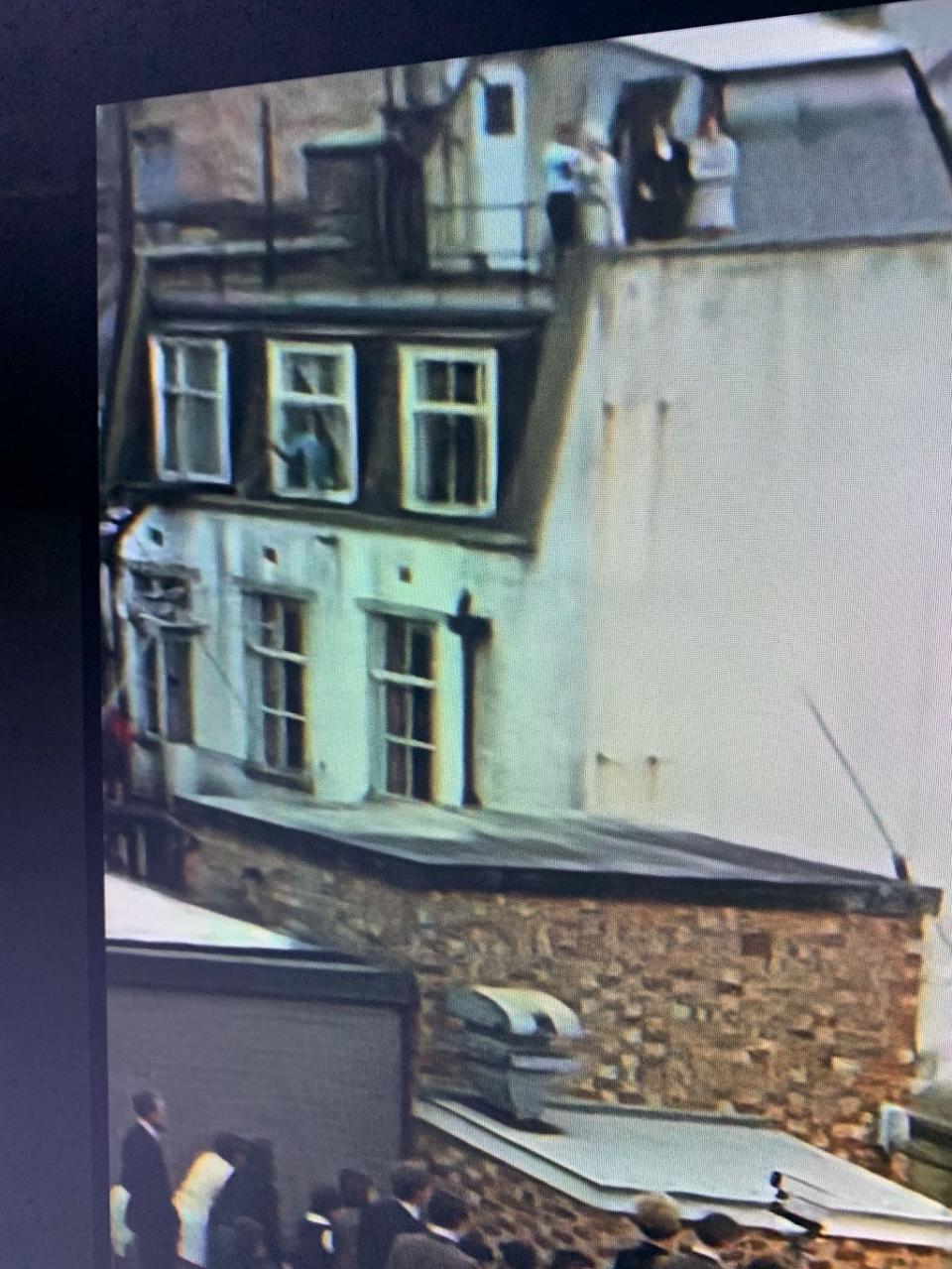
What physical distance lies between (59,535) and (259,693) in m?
0.34

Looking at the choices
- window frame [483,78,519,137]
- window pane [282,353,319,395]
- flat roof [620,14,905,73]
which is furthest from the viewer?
window pane [282,353,319,395]

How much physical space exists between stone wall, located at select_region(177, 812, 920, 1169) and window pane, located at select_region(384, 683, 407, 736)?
18 cm

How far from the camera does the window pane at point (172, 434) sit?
1.44 m

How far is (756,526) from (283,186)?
26.5 inches

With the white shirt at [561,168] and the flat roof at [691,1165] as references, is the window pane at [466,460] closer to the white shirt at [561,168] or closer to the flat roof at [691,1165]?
the white shirt at [561,168]

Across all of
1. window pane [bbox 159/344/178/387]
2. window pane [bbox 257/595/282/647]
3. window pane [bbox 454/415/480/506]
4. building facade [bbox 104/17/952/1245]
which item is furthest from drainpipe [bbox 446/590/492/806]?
window pane [bbox 159/344/178/387]

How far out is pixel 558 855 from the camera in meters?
1.34

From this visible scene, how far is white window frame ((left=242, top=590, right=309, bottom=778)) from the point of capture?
140 cm

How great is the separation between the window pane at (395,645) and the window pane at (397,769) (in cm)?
9

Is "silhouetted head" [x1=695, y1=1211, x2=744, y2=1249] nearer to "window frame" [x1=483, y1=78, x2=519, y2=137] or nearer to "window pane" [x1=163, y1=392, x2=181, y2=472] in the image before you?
"window pane" [x1=163, y1=392, x2=181, y2=472]

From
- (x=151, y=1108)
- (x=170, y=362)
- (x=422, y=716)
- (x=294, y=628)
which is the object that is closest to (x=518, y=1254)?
(x=151, y=1108)

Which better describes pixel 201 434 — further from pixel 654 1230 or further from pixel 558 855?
pixel 654 1230

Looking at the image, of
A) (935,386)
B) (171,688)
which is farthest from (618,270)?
(171,688)

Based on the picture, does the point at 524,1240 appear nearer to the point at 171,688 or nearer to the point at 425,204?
the point at 171,688
